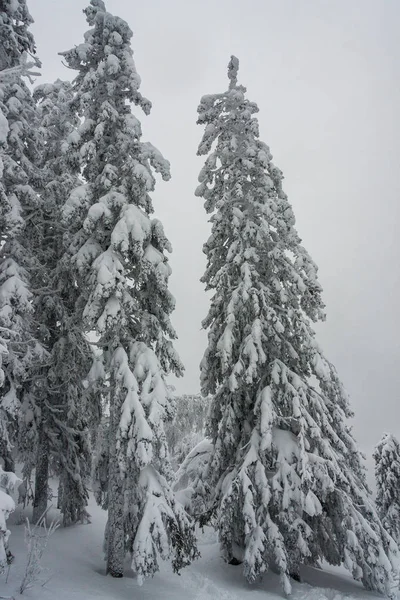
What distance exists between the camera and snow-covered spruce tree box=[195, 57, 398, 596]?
11.2 m

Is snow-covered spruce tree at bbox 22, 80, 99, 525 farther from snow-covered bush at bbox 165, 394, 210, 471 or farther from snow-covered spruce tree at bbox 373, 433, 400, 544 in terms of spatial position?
snow-covered bush at bbox 165, 394, 210, 471

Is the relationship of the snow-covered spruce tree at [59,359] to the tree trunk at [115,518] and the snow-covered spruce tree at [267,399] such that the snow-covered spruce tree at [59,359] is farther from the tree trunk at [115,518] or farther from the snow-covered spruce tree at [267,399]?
the snow-covered spruce tree at [267,399]

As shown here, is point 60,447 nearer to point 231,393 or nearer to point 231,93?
point 231,393

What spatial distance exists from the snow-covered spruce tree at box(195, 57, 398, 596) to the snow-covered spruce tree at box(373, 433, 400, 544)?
1914cm

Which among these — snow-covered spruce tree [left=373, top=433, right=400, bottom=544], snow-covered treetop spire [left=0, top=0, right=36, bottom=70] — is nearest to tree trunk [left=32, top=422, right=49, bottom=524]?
snow-covered treetop spire [left=0, top=0, right=36, bottom=70]

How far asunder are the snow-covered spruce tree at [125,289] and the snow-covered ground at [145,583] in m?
0.80

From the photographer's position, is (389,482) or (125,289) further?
(389,482)

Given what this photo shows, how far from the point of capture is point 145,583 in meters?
10.7

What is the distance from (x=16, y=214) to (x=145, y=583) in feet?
35.0

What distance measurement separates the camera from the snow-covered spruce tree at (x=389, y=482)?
3014cm

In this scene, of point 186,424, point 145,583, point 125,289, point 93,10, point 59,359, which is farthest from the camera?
point 186,424

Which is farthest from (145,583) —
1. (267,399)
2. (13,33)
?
(13,33)

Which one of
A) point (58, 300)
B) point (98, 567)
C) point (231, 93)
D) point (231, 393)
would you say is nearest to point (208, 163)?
point (231, 93)

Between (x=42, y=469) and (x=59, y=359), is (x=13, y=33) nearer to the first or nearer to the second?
(x=59, y=359)
